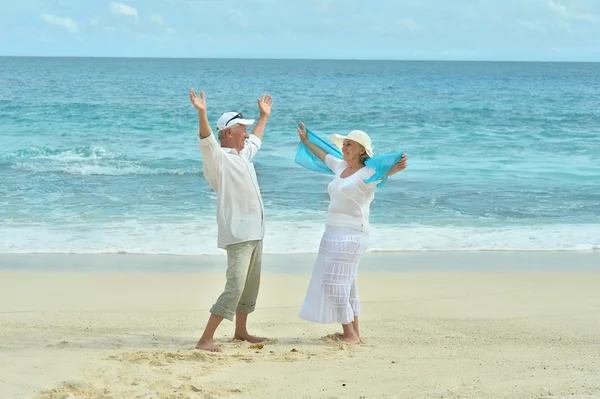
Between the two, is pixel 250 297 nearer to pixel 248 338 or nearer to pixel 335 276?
pixel 248 338

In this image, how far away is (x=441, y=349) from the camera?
598 centimetres

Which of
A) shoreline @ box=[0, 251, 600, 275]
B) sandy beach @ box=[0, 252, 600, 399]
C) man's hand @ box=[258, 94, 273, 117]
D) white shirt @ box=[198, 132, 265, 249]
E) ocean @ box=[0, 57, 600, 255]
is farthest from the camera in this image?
ocean @ box=[0, 57, 600, 255]

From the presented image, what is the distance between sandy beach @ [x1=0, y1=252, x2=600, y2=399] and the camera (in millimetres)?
4980

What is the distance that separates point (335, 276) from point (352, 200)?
0.54 m

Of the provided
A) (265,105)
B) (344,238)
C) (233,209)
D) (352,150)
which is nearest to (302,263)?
(265,105)

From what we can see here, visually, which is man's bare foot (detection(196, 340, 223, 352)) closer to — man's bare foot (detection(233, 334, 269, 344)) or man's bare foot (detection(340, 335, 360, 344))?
man's bare foot (detection(233, 334, 269, 344))

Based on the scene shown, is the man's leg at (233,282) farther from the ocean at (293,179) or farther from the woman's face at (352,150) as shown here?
the ocean at (293,179)

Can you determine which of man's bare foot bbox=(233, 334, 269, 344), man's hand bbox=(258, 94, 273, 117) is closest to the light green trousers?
man's bare foot bbox=(233, 334, 269, 344)

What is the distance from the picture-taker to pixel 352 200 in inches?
229

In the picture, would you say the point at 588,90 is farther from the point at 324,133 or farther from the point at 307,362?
the point at 307,362

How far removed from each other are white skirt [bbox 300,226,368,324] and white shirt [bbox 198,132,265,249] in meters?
0.53

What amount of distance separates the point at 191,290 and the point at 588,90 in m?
52.2

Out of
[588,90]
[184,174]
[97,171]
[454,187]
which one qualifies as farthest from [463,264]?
[588,90]

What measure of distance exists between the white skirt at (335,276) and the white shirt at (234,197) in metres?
0.53
